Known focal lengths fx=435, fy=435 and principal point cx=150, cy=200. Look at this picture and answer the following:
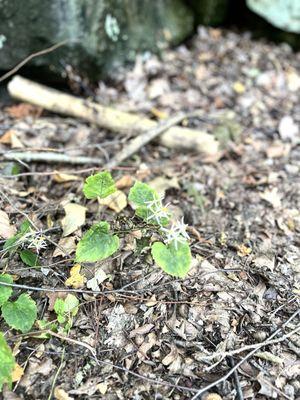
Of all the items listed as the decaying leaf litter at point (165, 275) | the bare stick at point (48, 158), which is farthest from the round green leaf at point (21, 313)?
the bare stick at point (48, 158)

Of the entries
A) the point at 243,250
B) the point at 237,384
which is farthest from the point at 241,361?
the point at 243,250

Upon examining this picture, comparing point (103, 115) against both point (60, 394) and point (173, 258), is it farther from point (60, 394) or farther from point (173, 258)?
point (60, 394)

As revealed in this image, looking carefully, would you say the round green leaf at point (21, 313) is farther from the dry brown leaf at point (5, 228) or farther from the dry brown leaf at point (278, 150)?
the dry brown leaf at point (278, 150)

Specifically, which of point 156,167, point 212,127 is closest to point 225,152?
point 212,127

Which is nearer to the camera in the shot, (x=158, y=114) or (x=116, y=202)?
(x=116, y=202)

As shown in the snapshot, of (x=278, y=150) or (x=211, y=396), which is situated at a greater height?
(x=278, y=150)

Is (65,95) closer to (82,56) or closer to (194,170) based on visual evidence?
(82,56)
